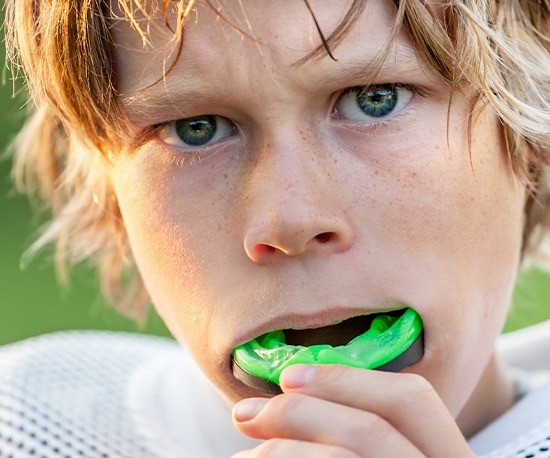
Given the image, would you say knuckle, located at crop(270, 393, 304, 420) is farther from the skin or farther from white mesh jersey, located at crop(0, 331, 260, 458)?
white mesh jersey, located at crop(0, 331, 260, 458)

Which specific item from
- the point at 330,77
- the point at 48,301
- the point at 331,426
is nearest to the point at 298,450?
the point at 331,426

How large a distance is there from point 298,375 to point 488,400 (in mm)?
504

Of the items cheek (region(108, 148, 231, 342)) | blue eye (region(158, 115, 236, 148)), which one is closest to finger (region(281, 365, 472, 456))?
cheek (region(108, 148, 231, 342))

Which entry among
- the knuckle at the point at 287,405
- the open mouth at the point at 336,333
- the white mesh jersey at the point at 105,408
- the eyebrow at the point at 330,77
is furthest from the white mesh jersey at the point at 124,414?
the eyebrow at the point at 330,77

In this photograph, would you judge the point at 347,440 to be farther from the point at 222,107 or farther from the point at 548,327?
the point at 548,327

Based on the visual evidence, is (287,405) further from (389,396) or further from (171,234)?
(171,234)

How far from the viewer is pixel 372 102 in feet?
3.68

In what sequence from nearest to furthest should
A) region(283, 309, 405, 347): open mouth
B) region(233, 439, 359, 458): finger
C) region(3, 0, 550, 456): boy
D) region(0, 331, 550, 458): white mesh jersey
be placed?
region(233, 439, 359, 458): finger → region(3, 0, 550, 456): boy → region(283, 309, 405, 347): open mouth → region(0, 331, 550, 458): white mesh jersey

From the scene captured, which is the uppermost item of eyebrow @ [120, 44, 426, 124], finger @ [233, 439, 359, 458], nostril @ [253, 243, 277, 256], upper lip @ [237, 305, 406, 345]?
eyebrow @ [120, 44, 426, 124]

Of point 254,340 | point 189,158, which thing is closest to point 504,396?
point 254,340

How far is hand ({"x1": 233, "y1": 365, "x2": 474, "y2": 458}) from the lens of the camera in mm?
934

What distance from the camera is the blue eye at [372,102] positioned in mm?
1112

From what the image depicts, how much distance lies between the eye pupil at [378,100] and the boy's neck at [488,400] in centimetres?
45

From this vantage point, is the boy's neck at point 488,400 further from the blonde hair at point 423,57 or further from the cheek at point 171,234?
the cheek at point 171,234
